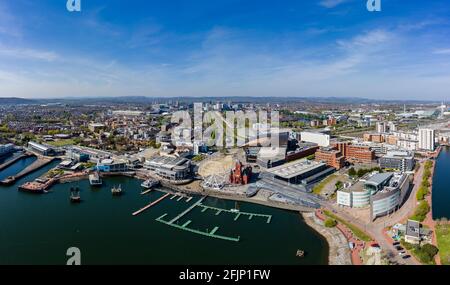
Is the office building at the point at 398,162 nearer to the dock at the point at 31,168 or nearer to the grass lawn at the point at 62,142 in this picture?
the dock at the point at 31,168

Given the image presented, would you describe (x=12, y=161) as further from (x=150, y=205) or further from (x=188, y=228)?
(x=188, y=228)

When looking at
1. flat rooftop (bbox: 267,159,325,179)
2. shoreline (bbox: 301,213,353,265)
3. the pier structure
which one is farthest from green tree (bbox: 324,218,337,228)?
flat rooftop (bbox: 267,159,325,179)

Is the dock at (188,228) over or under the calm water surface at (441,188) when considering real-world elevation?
under

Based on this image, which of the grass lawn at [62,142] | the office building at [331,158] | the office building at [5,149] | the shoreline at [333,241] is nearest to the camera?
the shoreline at [333,241]

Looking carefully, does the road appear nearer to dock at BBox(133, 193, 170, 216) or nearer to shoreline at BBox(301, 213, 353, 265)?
shoreline at BBox(301, 213, 353, 265)

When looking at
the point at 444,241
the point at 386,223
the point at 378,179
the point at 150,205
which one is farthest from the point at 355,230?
the point at 150,205

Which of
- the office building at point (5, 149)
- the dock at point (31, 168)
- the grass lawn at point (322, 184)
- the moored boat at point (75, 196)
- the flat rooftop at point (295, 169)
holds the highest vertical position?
the office building at point (5, 149)

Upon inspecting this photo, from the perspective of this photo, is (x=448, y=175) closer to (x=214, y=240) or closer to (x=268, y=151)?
(x=268, y=151)

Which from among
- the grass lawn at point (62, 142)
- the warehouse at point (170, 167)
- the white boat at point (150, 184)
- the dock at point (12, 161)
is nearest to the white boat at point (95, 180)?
the white boat at point (150, 184)
